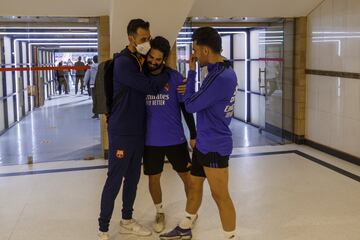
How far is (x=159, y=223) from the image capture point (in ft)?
11.0

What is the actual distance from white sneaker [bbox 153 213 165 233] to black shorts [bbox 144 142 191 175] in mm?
385

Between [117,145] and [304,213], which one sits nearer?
[117,145]

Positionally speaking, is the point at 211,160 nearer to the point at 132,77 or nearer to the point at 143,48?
the point at 132,77

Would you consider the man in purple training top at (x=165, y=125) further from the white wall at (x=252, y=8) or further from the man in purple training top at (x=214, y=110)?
the white wall at (x=252, y=8)

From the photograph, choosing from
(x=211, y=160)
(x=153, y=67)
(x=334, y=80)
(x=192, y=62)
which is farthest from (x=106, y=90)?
(x=334, y=80)

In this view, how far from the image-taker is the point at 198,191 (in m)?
3.06

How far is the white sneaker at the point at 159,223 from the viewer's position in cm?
333

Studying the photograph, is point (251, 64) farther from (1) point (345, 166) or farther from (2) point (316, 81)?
(1) point (345, 166)

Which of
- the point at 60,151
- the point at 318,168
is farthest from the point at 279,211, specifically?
the point at 60,151

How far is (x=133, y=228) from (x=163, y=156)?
0.59 meters

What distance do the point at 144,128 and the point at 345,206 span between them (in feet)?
6.38

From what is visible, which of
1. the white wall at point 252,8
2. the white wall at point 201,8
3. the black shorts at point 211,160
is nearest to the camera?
the black shorts at point 211,160

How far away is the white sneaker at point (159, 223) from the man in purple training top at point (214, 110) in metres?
0.67

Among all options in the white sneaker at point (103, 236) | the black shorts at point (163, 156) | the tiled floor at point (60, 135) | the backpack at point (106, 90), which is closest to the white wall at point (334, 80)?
the tiled floor at point (60, 135)
